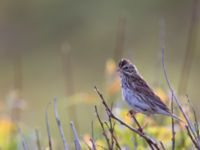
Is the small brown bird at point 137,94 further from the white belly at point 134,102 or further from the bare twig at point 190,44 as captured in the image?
the bare twig at point 190,44

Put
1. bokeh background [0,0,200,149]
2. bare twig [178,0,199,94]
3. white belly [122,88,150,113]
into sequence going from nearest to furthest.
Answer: white belly [122,88,150,113] → bare twig [178,0,199,94] → bokeh background [0,0,200,149]

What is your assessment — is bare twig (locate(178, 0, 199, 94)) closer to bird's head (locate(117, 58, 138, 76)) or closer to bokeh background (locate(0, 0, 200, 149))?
bird's head (locate(117, 58, 138, 76))

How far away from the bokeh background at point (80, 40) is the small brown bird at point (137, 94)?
756 centimetres

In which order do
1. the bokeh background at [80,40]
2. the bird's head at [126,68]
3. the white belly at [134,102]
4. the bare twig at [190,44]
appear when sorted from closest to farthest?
1. the white belly at [134,102]
2. the bird's head at [126,68]
3. the bare twig at [190,44]
4. the bokeh background at [80,40]

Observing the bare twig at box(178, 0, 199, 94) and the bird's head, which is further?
the bare twig at box(178, 0, 199, 94)

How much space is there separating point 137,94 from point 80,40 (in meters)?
10.9

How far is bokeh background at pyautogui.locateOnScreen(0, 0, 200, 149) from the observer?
14.2m

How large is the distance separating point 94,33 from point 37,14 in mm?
1424

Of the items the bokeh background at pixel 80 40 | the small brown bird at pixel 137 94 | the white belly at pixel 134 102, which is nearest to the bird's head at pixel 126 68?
the small brown bird at pixel 137 94

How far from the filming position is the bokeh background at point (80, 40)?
46.7 feet

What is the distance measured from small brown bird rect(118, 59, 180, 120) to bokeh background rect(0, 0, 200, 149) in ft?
24.8

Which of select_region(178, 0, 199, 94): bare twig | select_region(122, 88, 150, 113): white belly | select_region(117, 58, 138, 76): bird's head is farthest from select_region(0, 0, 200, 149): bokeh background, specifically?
select_region(122, 88, 150, 113): white belly

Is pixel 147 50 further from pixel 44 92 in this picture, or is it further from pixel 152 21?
pixel 44 92

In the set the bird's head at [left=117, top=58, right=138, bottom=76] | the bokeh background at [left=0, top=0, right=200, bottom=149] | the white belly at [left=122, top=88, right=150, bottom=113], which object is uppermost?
the bokeh background at [left=0, top=0, right=200, bottom=149]
